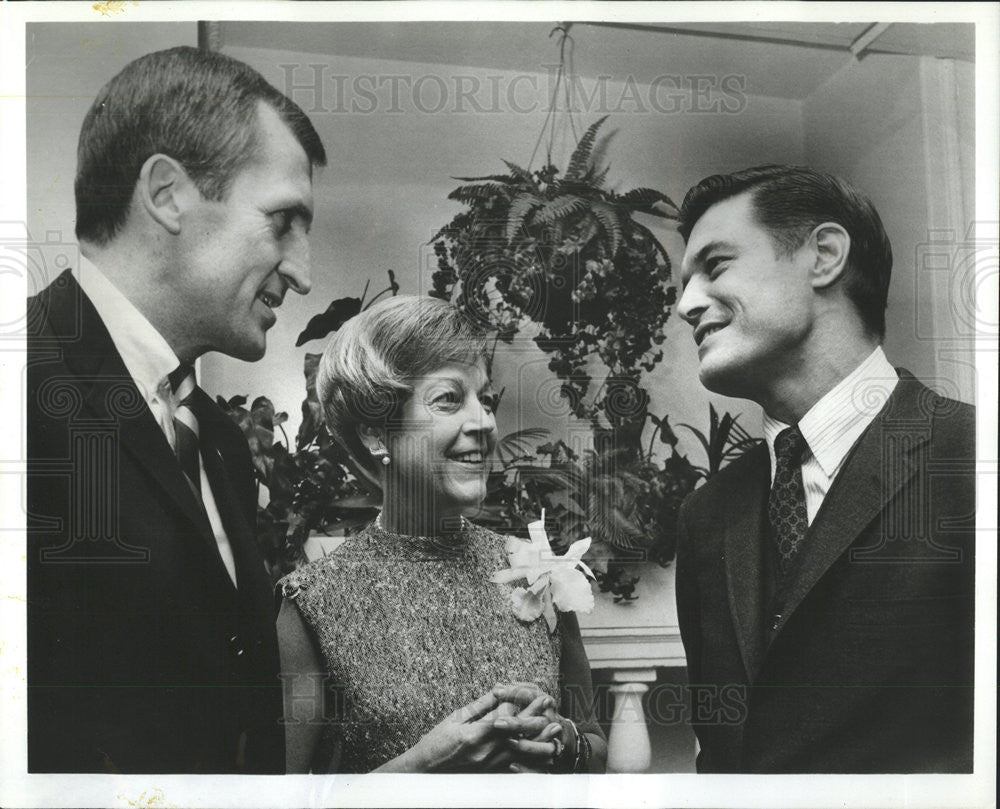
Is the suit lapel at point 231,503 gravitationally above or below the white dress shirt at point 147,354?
below

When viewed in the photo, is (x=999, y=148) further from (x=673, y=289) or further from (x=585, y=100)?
(x=585, y=100)

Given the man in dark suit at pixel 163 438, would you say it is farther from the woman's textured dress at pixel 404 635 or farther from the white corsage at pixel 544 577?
the white corsage at pixel 544 577

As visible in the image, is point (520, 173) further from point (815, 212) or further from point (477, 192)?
point (815, 212)

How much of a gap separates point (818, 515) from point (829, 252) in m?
0.62

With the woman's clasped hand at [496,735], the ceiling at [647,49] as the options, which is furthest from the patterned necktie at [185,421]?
the ceiling at [647,49]

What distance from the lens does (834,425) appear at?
2.18 m

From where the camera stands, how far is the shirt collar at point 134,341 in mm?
2162

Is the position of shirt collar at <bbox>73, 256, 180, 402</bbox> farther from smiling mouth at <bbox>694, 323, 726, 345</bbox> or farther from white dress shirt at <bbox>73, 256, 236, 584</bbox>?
smiling mouth at <bbox>694, 323, 726, 345</bbox>

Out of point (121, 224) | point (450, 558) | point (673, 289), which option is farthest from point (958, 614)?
point (121, 224)

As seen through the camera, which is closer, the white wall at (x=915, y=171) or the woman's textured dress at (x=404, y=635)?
the woman's textured dress at (x=404, y=635)

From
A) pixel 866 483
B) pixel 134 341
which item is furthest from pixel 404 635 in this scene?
pixel 866 483

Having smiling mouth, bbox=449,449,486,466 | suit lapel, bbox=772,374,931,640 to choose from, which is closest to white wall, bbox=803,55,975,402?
suit lapel, bbox=772,374,931,640

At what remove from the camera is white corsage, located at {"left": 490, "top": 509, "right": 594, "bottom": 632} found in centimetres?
216

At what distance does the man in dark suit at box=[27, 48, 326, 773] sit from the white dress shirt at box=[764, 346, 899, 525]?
1243mm
